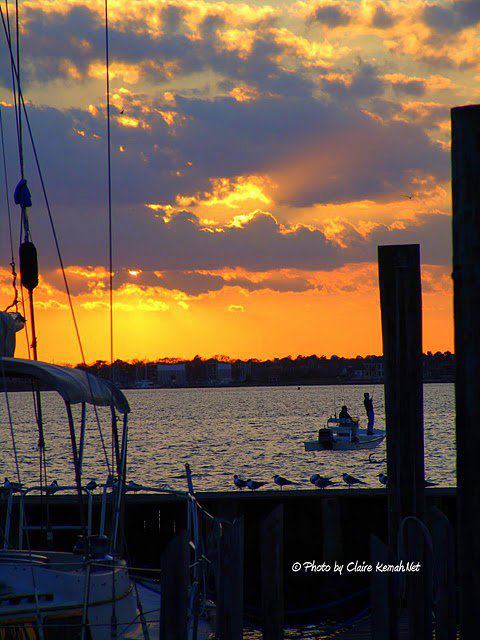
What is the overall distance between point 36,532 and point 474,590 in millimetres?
16736

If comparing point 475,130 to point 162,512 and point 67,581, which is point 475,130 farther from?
point 162,512

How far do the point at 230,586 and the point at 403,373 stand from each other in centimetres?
402

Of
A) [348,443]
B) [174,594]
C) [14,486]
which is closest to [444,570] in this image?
[174,594]

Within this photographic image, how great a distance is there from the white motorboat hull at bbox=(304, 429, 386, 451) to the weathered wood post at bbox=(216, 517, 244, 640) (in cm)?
5300

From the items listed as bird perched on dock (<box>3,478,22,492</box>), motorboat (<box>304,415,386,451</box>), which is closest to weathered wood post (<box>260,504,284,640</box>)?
bird perched on dock (<box>3,478,22,492</box>)

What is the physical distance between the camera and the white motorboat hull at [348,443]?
66.1 metres

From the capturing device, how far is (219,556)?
13336mm

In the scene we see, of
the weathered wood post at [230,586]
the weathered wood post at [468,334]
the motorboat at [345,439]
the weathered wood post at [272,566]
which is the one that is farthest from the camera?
the motorboat at [345,439]

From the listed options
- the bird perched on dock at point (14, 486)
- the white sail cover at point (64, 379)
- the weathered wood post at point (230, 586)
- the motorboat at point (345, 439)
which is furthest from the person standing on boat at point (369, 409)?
the white sail cover at point (64, 379)

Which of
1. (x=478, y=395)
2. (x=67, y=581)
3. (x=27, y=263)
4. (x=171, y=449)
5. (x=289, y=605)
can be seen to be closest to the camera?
(x=478, y=395)

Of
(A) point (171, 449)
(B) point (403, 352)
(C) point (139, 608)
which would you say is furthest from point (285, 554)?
(A) point (171, 449)

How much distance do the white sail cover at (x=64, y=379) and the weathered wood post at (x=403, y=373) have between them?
3.64 metres

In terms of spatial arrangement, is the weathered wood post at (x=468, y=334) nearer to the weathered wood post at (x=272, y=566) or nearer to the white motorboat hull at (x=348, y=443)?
the weathered wood post at (x=272, y=566)

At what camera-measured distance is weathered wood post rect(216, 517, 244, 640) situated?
12359mm
